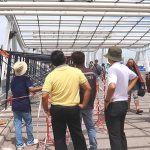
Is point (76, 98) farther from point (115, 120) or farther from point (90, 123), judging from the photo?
point (90, 123)

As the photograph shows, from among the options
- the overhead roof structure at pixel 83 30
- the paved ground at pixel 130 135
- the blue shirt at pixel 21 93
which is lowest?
the paved ground at pixel 130 135

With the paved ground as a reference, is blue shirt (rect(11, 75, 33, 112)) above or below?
above

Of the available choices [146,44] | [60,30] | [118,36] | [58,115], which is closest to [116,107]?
[58,115]

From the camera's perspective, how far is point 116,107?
5.43 metres

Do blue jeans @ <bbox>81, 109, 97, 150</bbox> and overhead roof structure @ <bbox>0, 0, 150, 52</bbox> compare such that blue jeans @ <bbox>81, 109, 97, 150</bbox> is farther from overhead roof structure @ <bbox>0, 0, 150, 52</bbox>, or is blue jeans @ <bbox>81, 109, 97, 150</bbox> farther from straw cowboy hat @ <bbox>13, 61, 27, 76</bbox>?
overhead roof structure @ <bbox>0, 0, 150, 52</bbox>

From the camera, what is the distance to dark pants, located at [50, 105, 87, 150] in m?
5.36

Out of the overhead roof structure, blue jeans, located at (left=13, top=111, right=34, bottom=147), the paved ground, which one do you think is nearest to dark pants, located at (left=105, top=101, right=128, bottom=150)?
the paved ground

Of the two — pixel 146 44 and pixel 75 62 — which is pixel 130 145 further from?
pixel 146 44

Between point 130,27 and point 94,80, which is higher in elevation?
point 130,27

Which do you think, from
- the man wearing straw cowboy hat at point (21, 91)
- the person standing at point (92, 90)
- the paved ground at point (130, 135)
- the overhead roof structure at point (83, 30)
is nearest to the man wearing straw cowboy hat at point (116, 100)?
the person standing at point (92, 90)

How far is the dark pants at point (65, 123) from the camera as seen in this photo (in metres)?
5.36

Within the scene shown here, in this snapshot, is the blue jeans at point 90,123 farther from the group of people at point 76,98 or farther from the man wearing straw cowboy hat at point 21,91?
the man wearing straw cowboy hat at point 21,91

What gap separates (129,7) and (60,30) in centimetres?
1594

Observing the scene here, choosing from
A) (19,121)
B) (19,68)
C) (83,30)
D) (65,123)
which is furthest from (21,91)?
(83,30)
